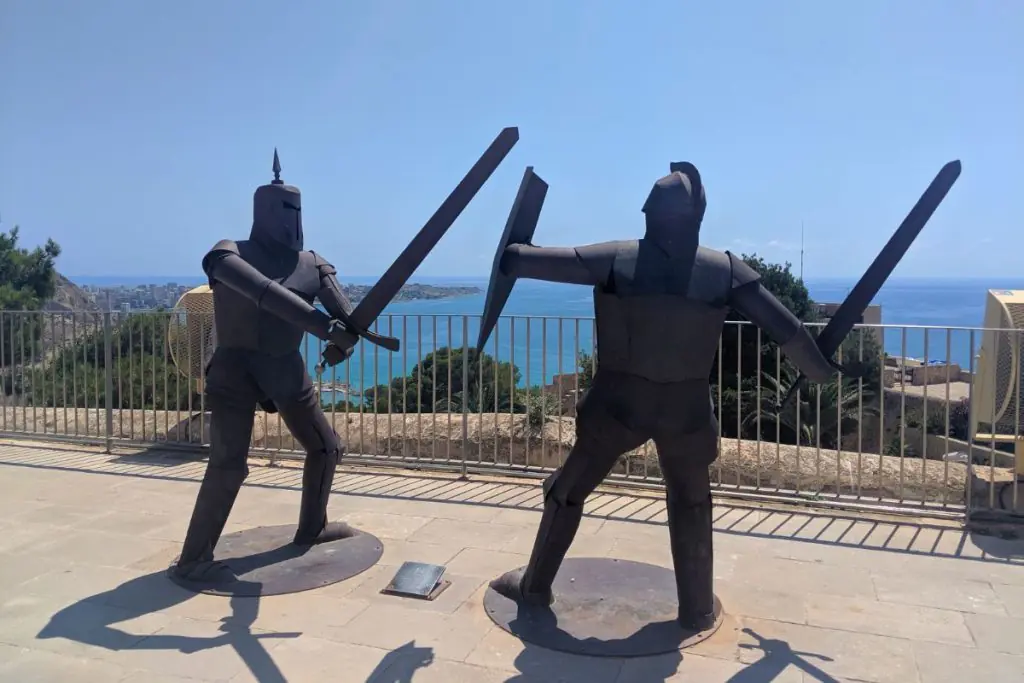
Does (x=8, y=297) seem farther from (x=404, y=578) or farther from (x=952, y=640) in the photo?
(x=952, y=640)

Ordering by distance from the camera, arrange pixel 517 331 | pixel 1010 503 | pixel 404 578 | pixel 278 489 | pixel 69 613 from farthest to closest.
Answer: pixel 517 331
pixel 278 489
pixel 1010 503
pixel 404 578
pixel 69 613

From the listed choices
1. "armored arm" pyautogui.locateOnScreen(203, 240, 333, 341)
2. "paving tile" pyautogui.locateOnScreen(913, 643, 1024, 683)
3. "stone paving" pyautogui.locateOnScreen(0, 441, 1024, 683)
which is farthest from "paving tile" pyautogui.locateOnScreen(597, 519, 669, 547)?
"armored arm" pyautogui.locateOnScreen(203, 240, 333, 341)

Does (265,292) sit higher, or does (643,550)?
(265,292)

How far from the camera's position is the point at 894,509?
6.02 m

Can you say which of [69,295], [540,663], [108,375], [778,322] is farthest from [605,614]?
[69,295]

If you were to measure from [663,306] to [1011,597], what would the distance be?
9.46 feet

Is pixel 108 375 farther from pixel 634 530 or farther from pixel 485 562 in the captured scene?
pixel 634 530

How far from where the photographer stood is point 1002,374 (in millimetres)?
5883

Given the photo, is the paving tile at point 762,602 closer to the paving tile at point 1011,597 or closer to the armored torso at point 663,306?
the paving tile at point 1011,597

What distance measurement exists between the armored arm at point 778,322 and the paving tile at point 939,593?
1.75 meters

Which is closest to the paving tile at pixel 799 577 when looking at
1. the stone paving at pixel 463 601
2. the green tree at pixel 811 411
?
the stone paving at pixel 463 601

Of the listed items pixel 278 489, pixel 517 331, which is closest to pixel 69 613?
pixel 278 489

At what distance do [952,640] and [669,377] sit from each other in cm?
202

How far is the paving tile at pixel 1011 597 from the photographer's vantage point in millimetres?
4292
